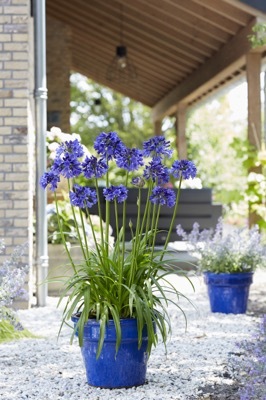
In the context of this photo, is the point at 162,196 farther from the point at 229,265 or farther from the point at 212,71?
the point at 212,71

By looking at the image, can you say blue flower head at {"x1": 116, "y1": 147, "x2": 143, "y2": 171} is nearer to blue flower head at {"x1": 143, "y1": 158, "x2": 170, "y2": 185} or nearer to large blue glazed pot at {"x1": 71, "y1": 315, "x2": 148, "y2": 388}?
blue flower head at {"x1": 143, "y1": 158, "x2": 170, "y2": 185}

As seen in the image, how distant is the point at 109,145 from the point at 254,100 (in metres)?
5.60

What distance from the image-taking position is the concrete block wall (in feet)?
20.9

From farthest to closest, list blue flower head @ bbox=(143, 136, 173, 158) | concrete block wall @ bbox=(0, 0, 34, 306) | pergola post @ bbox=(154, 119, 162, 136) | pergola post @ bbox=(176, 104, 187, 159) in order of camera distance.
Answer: pergola post @ bbox=(154, 119, 162, 136) → pergola post @ bbox=(176, 104, 187, 159) → concrete block wall @ bbox=(0, 0, 34, 306) → blue flower head @ bbox=(143, 136, 173, 158)

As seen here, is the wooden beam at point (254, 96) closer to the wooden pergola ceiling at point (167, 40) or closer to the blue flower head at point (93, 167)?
the wooden pergola ceiling at point (167, 40)

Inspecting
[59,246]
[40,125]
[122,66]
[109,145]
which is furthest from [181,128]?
[109,145]

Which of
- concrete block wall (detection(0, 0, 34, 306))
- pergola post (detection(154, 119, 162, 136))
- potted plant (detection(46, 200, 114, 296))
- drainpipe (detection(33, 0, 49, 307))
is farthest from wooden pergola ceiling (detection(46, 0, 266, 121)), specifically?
potted plant (detection(46, 200, 114, 296))

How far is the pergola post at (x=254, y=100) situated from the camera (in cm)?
900

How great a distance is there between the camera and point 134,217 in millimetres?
10211

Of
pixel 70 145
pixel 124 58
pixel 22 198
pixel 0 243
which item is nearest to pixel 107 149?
pixel 70 145

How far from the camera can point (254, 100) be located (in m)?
9.14

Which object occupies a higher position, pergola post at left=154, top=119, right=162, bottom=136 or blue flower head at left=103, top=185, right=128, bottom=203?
pergola post at left=154, top=119, right=162, bottom=136

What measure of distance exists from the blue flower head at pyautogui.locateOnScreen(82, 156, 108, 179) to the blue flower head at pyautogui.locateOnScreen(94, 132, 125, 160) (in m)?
0.06

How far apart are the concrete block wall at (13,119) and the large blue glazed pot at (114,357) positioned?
8.34ft
